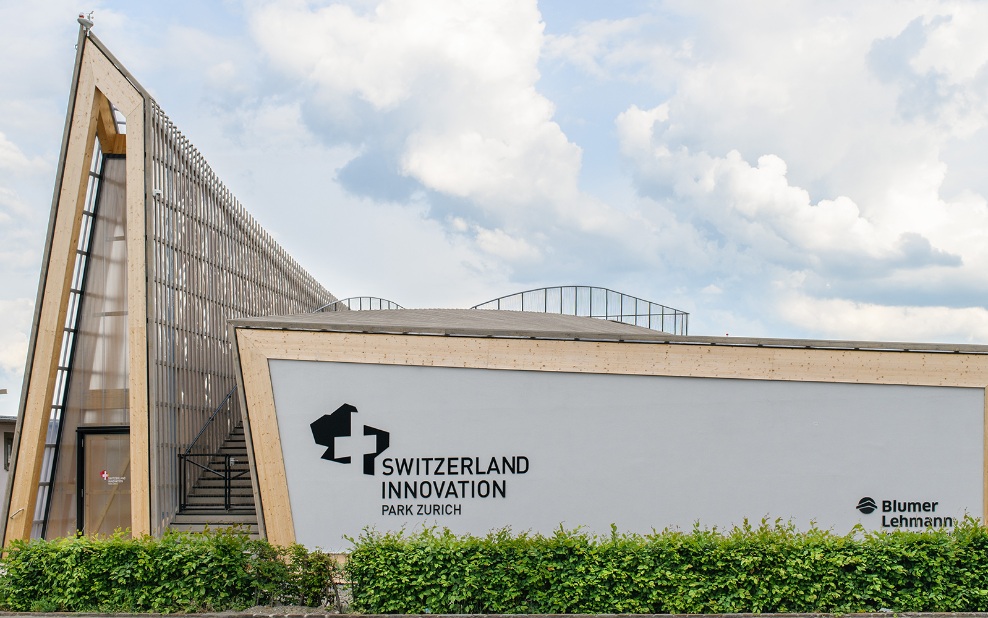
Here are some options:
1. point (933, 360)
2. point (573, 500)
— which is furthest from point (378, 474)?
point (933, 360)

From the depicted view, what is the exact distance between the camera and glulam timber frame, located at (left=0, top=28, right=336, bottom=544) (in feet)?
65.8

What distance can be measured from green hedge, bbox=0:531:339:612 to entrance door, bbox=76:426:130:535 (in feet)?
28.3

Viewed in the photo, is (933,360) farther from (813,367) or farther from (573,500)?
(573,500)

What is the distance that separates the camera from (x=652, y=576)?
508 inches

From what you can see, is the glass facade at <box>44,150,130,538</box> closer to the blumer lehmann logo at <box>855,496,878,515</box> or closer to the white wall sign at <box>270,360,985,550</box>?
the white wall sign at <box>270,360,985,550</box>

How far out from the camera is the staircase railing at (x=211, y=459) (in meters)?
21.6

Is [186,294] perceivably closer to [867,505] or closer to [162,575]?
[162,575]

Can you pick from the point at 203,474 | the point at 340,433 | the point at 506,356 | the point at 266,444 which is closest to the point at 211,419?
the point at 203,474

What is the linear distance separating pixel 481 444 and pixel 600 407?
2296 millimetres

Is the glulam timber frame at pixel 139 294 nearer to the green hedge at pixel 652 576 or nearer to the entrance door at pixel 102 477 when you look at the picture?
the entrance door at pixel 102 477

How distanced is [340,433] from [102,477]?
8.11 metres

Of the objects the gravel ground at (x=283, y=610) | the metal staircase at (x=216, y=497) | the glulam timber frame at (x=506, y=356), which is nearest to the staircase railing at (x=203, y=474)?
the metal staircase at (x=216, y=497)

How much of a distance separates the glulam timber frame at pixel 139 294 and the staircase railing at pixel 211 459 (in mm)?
313

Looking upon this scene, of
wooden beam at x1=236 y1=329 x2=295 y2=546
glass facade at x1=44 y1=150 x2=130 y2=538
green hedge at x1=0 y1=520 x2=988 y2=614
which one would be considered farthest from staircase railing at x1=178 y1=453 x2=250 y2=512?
green hedge at x1=0 y1=520 x2=988 y2=614
